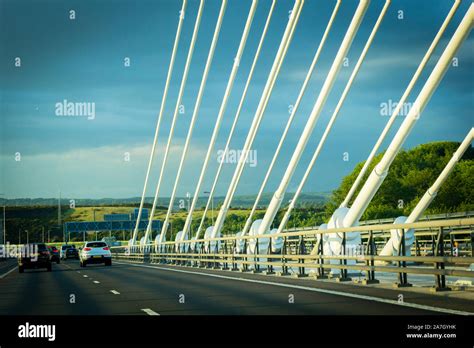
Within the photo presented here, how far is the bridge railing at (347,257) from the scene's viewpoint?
1633 cm

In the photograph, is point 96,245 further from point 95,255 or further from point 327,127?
point 327,127

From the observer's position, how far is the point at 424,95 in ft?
79.2

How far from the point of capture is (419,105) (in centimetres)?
2441

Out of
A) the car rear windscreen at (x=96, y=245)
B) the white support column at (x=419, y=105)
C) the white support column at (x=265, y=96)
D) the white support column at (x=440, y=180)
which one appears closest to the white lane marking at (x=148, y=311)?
the white support column at (x=419, y=105)

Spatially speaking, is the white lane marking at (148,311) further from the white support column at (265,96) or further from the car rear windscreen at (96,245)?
the car rear windscreen at (96,245)

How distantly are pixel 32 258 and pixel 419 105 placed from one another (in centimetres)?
2892

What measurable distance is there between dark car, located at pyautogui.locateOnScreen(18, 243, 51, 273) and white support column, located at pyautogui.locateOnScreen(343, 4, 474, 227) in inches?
956

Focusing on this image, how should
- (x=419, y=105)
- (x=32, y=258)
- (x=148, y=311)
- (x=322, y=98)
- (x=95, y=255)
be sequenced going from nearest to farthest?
(x=148, y=311)
(x=419, y=105)
(x=322, y=98)
(x=32, y=258)
(x=95, y=255)

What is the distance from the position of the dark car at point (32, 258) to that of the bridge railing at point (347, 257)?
7.16 meters

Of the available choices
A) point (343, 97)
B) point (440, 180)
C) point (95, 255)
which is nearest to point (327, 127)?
point (343, 97)

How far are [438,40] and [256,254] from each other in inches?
383
